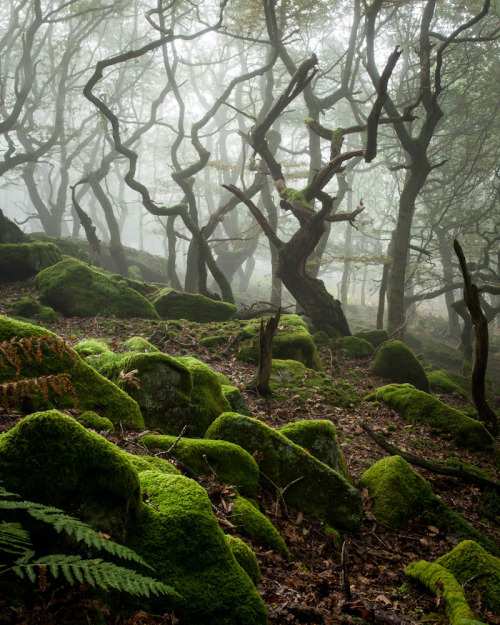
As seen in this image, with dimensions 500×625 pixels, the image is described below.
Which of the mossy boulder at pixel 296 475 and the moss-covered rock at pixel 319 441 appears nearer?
the mossy boulder at pixel 296 475

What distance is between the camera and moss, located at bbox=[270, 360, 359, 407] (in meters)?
8.51

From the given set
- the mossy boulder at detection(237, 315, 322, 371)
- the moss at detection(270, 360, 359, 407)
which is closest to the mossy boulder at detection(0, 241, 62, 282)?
the mossy boulder at detection(237, 315, 322, 371)

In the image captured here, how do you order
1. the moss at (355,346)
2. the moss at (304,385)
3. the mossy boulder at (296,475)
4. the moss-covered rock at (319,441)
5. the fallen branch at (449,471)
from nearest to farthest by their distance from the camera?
the mossy boulder at (296,475) → the moss-covered rock at (319,441) → the fallen branch at (449,471) → the moss at (304,385) → the moss at (355,346)

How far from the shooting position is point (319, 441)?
5316 millimetres

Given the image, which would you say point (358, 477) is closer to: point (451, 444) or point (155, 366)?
point (451, 444)

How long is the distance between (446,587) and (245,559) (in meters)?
1.73

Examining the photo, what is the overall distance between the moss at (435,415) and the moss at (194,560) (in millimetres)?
6483

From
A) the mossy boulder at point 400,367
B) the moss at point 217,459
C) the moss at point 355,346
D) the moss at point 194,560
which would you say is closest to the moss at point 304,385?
the mossy boulder at point 400,367

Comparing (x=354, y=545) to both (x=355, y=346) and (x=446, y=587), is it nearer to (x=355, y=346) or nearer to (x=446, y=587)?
(x=446, y=587)

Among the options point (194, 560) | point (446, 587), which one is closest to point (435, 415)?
point (446, 587)

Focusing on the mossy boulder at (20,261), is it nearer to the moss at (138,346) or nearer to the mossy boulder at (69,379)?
the moss at (138,346)

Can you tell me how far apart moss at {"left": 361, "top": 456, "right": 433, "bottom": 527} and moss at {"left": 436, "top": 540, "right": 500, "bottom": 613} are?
3.40 ft

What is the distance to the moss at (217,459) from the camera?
3879 mm

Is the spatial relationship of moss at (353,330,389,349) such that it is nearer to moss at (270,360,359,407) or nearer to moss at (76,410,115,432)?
moss at (270,360,359,407)
